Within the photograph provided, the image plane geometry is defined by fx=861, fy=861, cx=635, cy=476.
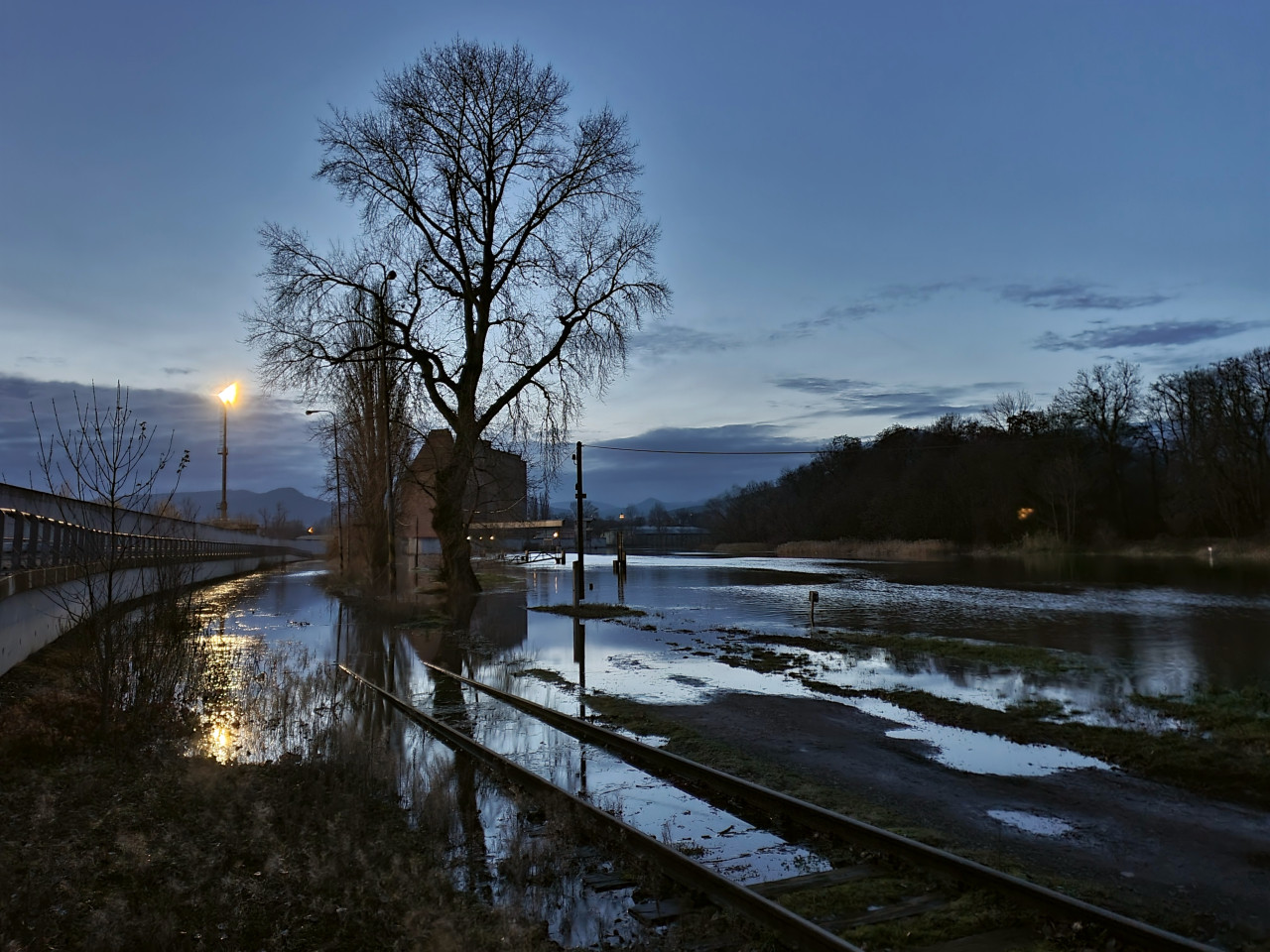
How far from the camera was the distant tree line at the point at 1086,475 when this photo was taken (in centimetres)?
6744

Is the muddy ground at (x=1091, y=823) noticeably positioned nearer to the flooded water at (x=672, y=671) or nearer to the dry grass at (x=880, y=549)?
the flooded water at (x=672, y=671)

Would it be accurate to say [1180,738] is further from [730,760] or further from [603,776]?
[603,776]

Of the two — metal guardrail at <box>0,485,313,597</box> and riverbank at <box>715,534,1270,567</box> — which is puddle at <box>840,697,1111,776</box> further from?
riverbank at <box>715,534,1270,567</box>

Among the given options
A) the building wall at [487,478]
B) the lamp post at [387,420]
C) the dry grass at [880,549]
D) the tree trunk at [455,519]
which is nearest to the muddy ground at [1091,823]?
the tree trunk at [455,519]

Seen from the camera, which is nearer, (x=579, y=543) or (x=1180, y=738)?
(x=1180, y=738)

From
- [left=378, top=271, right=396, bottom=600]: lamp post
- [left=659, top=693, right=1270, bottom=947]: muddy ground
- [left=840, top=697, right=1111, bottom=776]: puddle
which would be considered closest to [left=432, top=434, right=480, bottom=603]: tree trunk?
[left=378, top=271, right=396, bottom=600]: lamp post

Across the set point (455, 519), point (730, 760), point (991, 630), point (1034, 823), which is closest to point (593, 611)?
point (455, 519)

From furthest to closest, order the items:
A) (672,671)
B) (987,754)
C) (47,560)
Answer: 1. (672,671)
2. (47,560)
3. (987,754)

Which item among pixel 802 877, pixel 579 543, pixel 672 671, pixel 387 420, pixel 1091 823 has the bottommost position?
pixel 672 671

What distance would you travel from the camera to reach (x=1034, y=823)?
7.46 meters

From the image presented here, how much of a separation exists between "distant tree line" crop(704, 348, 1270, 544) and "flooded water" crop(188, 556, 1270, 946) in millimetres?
36646

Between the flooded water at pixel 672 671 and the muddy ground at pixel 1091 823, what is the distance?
43cm

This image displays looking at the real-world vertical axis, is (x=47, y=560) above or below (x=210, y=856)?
above

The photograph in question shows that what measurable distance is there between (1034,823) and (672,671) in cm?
971
